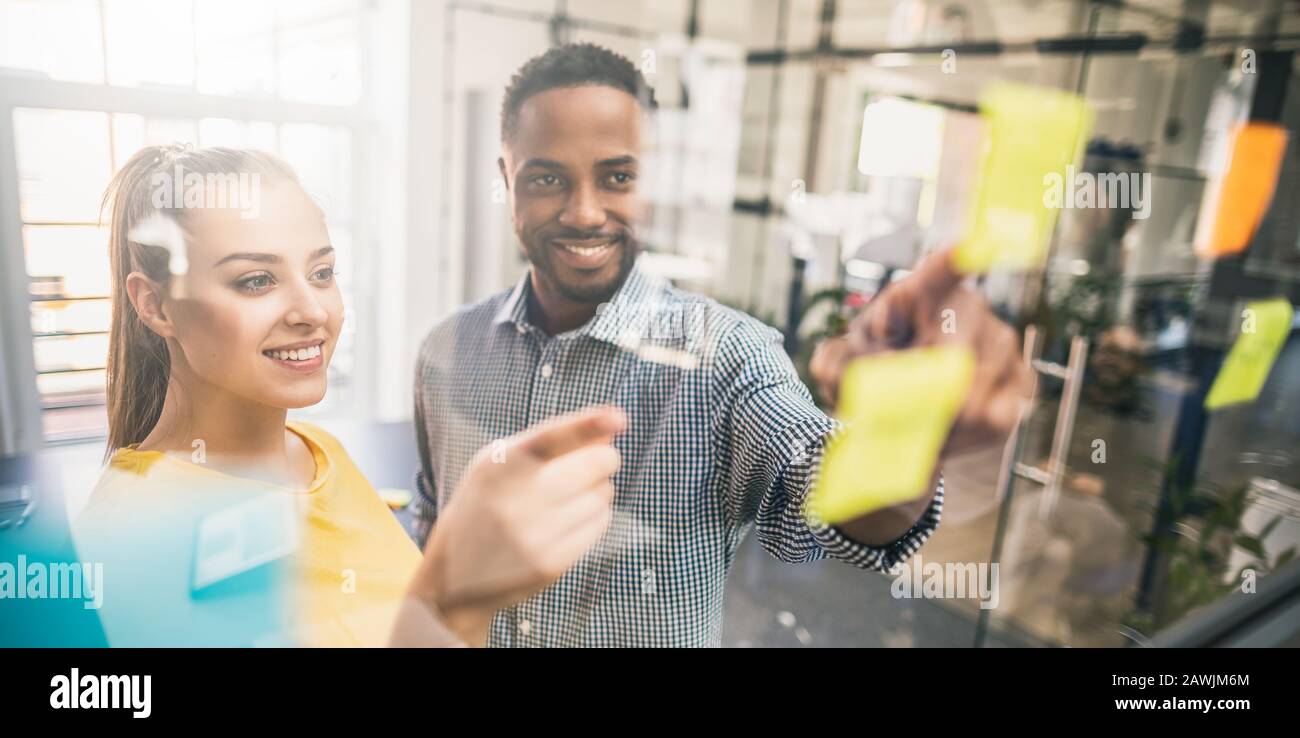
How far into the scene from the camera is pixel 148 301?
0.75 metres

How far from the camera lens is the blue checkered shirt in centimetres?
90

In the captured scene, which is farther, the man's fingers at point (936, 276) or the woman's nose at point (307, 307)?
the man's fingers at point (936, 276)

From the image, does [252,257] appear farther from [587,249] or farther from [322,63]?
[587,249]

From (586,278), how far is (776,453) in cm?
30

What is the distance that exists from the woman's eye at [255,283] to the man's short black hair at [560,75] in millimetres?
289

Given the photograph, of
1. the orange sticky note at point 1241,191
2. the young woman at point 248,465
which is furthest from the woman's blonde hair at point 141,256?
the orange sticky note at point 1241,191

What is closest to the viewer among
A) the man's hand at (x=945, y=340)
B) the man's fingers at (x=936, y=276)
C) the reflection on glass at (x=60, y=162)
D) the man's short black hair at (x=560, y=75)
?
the reflection on glass at (x=60, y=162)

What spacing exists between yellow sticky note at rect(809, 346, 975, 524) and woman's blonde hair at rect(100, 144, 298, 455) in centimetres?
66

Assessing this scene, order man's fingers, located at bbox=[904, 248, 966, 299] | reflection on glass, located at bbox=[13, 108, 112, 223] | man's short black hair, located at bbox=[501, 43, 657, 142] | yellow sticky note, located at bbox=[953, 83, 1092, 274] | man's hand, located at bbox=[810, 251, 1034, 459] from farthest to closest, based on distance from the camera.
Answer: yellow sticky note, located at bbox=[953, 83, 1092, 274]
man's fingers, located at bbox=[904, 248, 966, 299]
man's hand, located at bbox=[810, 251, 1034, 459]
man's short black hair, located at bbox=[501, 43, 657, 142]
reflection on glass, located at bbox=[13, 108, 112, 223]

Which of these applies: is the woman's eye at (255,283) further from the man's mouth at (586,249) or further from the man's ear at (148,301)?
the man's mouth at (586,249)

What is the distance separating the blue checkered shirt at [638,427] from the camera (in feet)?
2.94

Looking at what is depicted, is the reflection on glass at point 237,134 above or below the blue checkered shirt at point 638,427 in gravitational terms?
above

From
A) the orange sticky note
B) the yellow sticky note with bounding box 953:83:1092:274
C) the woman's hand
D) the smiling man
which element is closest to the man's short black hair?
the smiling man

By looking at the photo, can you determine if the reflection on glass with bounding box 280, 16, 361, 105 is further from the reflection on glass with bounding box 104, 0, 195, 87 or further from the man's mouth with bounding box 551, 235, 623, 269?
the man's mouth with bounding box 551, 235, 623, 269
